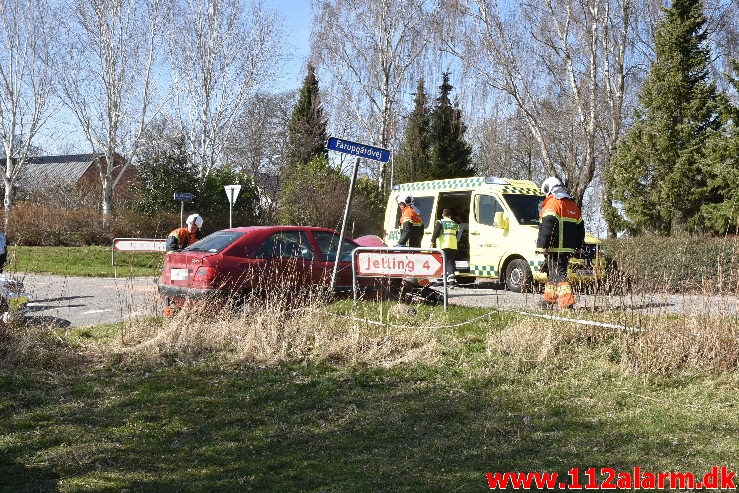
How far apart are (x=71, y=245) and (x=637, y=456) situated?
1031 inches

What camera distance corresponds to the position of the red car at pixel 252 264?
9.40 meters

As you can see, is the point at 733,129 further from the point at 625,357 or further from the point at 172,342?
the point at 172,342

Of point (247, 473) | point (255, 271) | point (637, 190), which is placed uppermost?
point (637, 190)

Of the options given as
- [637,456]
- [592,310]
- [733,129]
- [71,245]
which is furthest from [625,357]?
[71,245]

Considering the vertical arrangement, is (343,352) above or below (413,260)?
below

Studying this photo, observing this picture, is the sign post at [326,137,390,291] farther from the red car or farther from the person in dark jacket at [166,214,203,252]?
the person in dark jacket at [166,214,203,252]

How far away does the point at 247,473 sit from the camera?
4504 mm

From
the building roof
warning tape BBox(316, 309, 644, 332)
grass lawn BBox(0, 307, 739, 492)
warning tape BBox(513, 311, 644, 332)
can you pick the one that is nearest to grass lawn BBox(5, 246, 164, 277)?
warning tape BBox(316, 309, 644, 332)

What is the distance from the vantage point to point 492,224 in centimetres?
1454

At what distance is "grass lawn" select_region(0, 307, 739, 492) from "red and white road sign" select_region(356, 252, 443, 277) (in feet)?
3.81

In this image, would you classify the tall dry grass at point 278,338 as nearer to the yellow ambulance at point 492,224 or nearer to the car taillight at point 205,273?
the car taillight at point 205,273

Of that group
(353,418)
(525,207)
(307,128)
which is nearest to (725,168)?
(525,207)

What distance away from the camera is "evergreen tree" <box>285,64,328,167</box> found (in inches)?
1644

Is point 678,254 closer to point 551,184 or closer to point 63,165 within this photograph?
point 551,184
